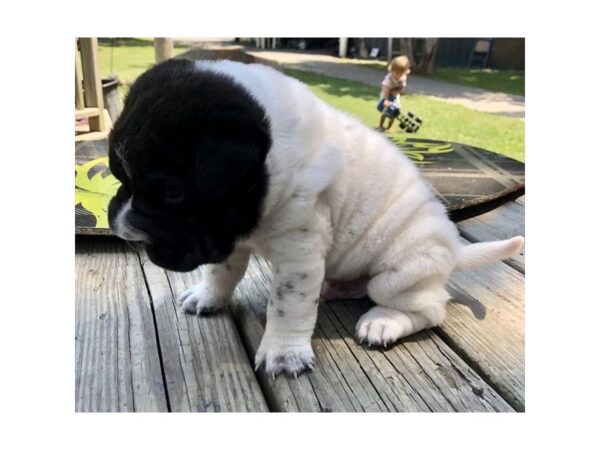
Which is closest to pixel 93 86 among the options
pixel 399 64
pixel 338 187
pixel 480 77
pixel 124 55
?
pixel 124 55

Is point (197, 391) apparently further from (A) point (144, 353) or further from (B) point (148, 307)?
(B) point (148, 307)

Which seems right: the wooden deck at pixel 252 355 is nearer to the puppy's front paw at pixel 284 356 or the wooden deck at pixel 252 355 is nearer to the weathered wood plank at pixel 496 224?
the puppy's front paw at pixel 284 356

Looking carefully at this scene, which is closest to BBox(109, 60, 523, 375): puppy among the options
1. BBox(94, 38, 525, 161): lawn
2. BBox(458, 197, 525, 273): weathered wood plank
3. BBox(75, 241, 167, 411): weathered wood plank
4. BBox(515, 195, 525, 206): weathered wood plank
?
BBox(75, 241, 167, 411): weathered wood plank

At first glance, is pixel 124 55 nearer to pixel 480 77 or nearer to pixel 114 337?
pixel 114 337

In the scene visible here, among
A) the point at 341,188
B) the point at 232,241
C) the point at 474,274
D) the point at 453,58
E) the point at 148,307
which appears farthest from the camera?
the point at 453,58

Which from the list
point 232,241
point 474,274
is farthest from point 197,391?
point 474,274
